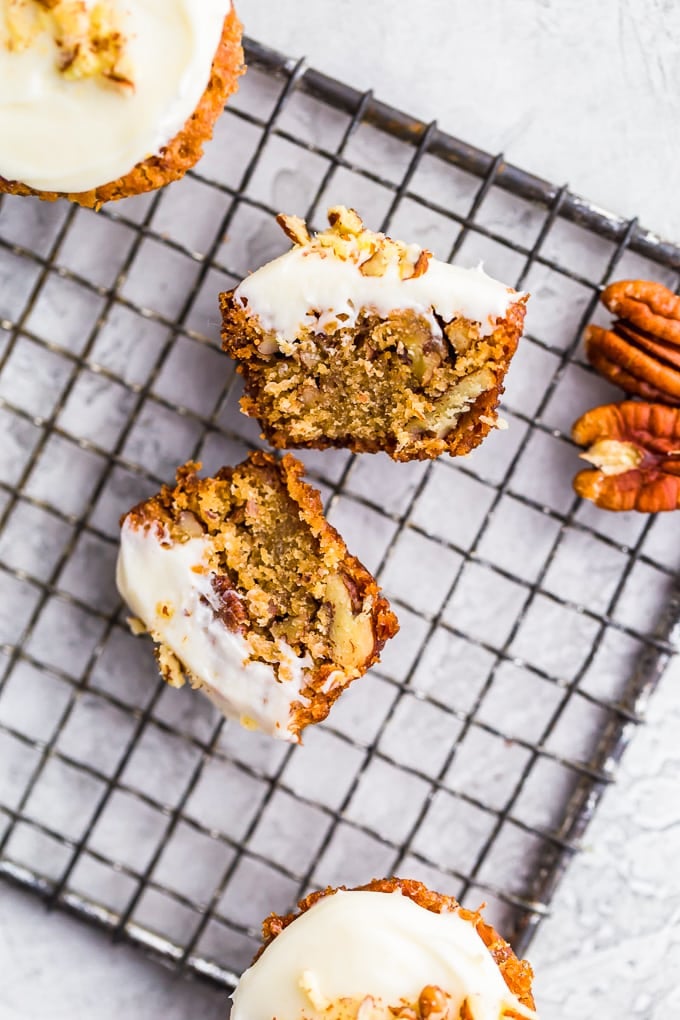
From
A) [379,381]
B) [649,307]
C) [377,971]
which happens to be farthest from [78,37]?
[377,971]

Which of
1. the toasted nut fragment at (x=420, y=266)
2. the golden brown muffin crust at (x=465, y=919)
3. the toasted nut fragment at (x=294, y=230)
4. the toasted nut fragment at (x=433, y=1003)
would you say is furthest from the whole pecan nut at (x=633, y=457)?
the toasted nut fragment at (x=433, y=1003)

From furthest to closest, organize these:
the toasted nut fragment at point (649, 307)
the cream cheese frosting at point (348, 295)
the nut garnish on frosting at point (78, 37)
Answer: the toasted nut fragment at point (649, 307)
the cream cheese frosting at point (348, 295)
the nut garnish on frosting at point (78, 37)

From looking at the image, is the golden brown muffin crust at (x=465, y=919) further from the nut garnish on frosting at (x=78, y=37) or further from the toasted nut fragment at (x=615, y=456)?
the nut garnish on frosting at (x=78, y=37)

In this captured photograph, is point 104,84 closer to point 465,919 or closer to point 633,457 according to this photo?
point 633,457

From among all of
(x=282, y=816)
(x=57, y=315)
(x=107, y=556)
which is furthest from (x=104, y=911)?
(x=57, y=315)

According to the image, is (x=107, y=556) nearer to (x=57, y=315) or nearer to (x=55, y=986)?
(x=57, y=315)

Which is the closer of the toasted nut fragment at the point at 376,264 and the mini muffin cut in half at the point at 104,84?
the mini muffin cut in half at the point at 104,84
